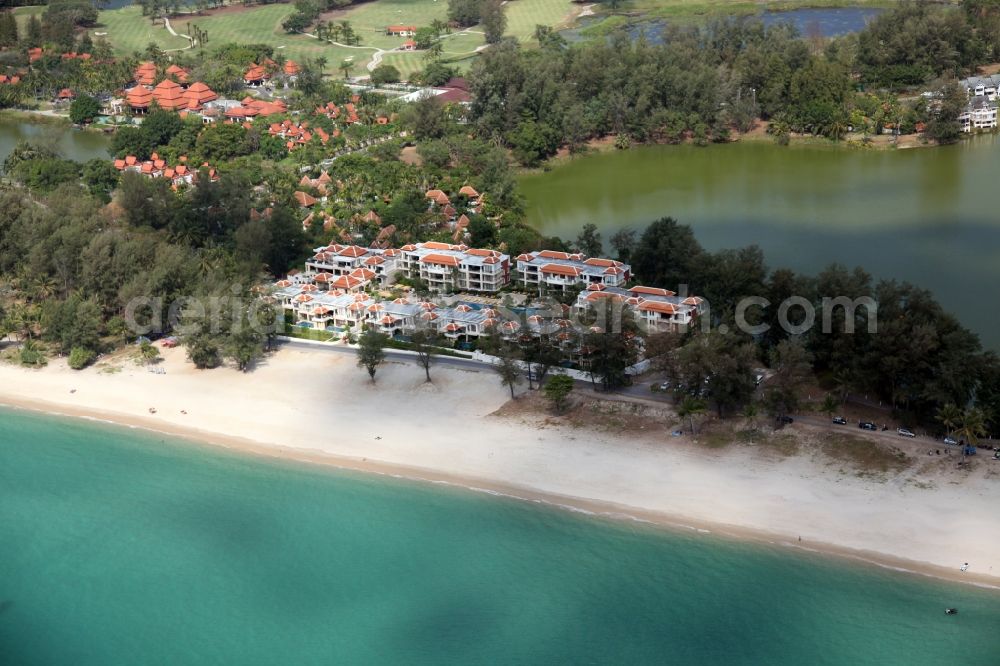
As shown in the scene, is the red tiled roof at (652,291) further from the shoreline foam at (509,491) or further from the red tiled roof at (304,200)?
the red tiled roof at (304,200)

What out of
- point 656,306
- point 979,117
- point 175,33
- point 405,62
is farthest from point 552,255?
point 175,33

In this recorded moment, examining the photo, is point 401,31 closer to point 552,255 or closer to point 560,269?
point 552,255

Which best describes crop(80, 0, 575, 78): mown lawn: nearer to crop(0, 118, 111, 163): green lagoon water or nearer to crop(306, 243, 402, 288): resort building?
crop(0, 118, 111, 163): green lagoon water

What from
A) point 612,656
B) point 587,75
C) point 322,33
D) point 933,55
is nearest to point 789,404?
point 612,656

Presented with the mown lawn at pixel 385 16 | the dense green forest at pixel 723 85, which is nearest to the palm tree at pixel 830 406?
the dense green forest at pixel 723 85

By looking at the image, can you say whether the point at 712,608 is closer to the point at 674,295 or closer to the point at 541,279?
the point at 674,295

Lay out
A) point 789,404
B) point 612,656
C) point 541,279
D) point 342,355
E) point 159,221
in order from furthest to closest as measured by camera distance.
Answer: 1. point 159,221
2. point 541,279
3. point 342,355
4. point 789,404
5. point 612,656
